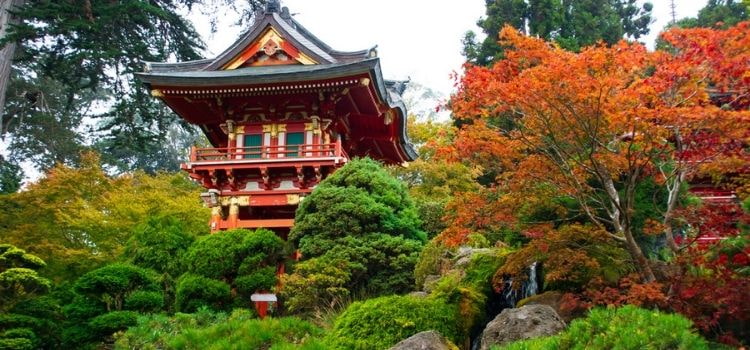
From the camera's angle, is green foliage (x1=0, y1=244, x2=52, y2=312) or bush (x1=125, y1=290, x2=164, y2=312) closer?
green foliage (x1=0, y1=244, x2=52, y2=312)

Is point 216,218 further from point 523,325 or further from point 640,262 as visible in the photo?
point 640,262

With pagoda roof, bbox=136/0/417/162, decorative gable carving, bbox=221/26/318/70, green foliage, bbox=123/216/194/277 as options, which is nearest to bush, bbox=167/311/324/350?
green foliage, bbox=123/216/194/277

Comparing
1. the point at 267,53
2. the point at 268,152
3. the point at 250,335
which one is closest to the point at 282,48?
the point at 267,53

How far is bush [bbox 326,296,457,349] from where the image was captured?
8.43 metres

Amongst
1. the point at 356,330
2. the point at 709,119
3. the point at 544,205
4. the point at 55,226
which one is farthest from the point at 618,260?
the point at 55,226

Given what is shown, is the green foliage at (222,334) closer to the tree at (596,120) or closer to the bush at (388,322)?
the bush at (388,322)

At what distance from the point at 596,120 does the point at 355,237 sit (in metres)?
5.95

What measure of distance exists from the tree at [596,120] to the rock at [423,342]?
2077 millimetres

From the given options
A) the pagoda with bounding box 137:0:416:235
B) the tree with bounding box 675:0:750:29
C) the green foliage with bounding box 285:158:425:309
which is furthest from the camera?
the tree with bounding box 675:0:750:29

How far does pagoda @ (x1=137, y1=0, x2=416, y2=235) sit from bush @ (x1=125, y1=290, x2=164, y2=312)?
177 inches

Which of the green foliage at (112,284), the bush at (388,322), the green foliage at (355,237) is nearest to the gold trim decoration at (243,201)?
the green foliage at (355,237)

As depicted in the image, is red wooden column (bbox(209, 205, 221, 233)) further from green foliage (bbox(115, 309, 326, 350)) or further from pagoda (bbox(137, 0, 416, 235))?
green foliage (bbox(115, 309, 326, 350))

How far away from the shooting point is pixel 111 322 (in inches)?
449

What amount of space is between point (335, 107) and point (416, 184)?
937 cm
